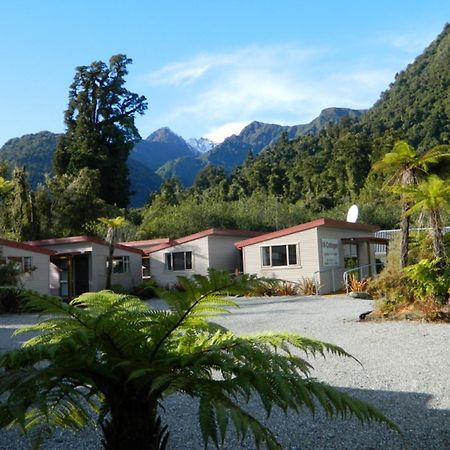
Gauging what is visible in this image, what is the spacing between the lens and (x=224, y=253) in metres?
23.5

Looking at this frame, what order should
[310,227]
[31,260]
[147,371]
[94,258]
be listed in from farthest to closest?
[94,258] < [310,227] < [31,260] < [147,371]

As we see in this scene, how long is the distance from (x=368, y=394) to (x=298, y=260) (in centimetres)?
1526

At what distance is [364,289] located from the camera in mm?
17469

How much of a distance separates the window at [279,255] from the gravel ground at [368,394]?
911cm

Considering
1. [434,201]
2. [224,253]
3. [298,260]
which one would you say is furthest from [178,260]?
[434,201]

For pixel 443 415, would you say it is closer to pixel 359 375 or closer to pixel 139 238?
pixel 359 375

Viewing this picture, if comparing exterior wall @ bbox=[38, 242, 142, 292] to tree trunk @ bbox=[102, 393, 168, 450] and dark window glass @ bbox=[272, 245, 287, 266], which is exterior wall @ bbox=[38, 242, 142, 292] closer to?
dark window glass @ bbox=[272, 245, 287, 266]

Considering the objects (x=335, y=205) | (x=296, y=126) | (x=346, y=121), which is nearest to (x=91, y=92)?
(x=335, y=205)

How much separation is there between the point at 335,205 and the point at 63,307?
47.5 meters

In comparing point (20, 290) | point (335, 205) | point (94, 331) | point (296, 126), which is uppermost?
point (296, 126)

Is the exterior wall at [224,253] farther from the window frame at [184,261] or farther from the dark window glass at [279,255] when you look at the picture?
the dark window glass at [279,255]

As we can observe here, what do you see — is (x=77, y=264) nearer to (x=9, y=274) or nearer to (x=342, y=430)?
(x=9, y=274)

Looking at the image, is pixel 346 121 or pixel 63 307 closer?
pixel 63 307

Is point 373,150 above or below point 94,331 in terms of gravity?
above
